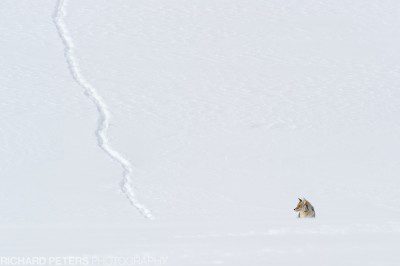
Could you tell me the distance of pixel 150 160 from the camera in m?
9.94

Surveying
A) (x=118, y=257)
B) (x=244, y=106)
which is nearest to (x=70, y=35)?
(x=244, y=106)

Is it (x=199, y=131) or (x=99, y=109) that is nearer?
(x=199, y=131)

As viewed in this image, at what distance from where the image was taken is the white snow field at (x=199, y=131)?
3941 millimetres

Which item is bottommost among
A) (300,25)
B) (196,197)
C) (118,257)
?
(118,257)

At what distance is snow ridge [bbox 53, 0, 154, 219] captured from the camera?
8.71m

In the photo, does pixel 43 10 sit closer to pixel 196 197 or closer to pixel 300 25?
pixel 300 25

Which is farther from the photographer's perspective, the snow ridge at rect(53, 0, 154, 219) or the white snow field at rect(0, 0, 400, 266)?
the snow ridge at rect(53, 0, 154, 219)

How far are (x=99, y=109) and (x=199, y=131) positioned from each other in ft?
4.83

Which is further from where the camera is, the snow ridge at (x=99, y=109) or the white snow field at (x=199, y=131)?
the snow ridge at (x=99, y=109)

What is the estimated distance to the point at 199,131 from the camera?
1104cm

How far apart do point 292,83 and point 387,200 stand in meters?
4.77

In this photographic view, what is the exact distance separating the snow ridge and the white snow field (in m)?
0.03

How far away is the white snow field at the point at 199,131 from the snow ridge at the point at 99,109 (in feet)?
0.10

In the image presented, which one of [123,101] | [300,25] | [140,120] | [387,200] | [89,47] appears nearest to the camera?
[387,200]
